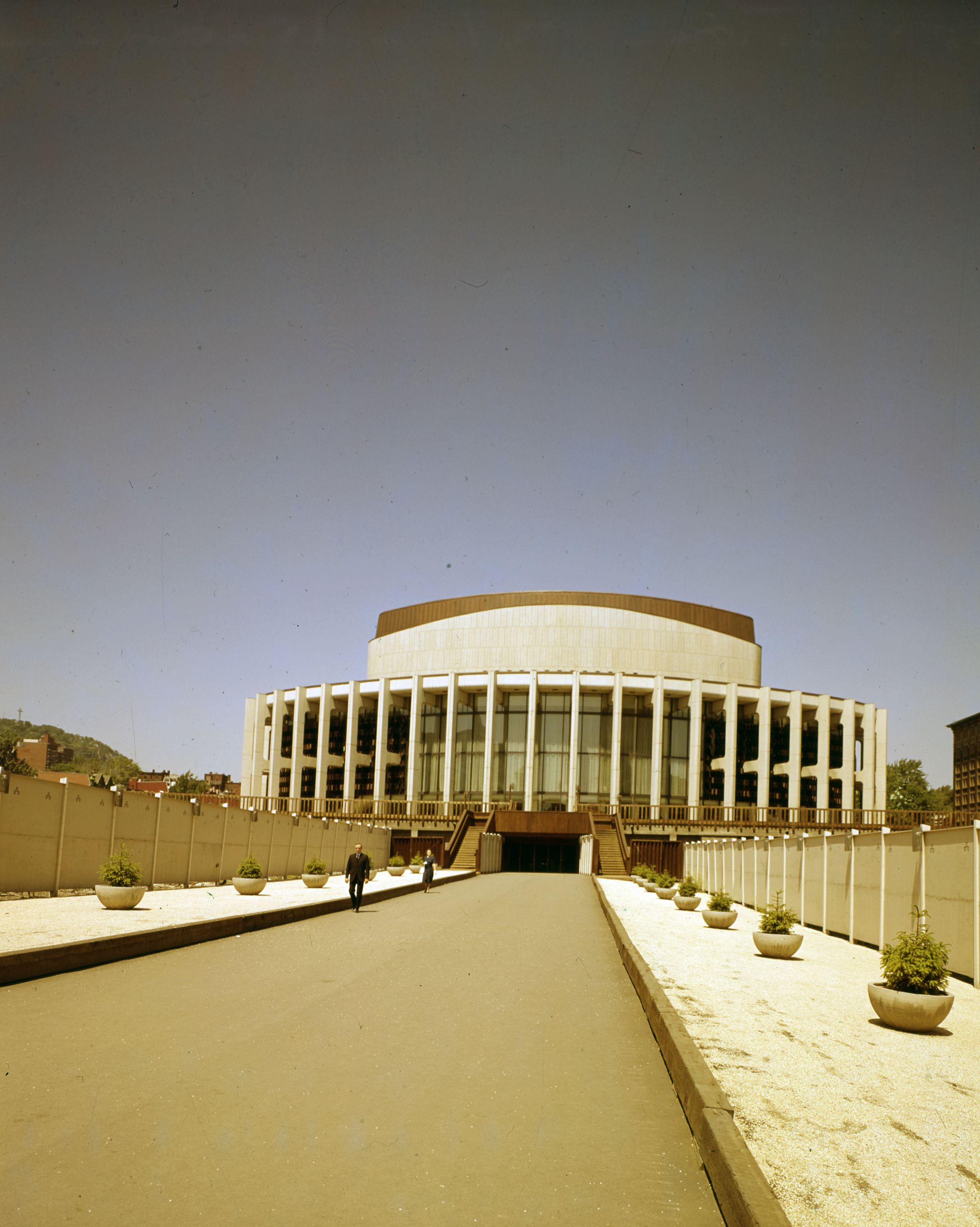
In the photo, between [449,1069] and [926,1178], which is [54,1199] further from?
[926,1178]

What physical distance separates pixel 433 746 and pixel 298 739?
Result: 38.4ft

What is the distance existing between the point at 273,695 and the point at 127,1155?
89.0 meters

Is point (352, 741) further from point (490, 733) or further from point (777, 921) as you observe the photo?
point (777, 921)

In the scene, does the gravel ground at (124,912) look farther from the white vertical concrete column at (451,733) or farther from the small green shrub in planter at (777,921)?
the white vertical concrete column at (451,733)

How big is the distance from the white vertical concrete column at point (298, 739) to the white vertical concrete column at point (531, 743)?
20.7 m

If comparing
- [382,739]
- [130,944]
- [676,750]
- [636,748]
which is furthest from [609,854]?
[130,944]

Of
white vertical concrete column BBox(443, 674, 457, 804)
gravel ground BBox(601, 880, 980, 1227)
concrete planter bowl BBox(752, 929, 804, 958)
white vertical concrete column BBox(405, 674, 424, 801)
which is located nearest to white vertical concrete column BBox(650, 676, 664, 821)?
white vertical concrete column BBox(443, 674, 457, 804)

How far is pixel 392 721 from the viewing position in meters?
90.3

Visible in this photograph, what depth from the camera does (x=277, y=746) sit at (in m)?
90.4

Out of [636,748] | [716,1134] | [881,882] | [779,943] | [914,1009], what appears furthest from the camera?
[636,748]

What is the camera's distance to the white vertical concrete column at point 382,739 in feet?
268

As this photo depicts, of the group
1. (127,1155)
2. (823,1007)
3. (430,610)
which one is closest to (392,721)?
(430,610)

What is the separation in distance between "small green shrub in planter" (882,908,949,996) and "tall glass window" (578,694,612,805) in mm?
71931

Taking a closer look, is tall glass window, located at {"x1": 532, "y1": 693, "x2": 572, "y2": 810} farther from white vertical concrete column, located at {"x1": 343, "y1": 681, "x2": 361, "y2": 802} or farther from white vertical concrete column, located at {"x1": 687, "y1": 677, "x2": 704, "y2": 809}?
white vertical concrete column, located at {"x1": 343, "y1": 681, "x2": 361, "y2": 802}
